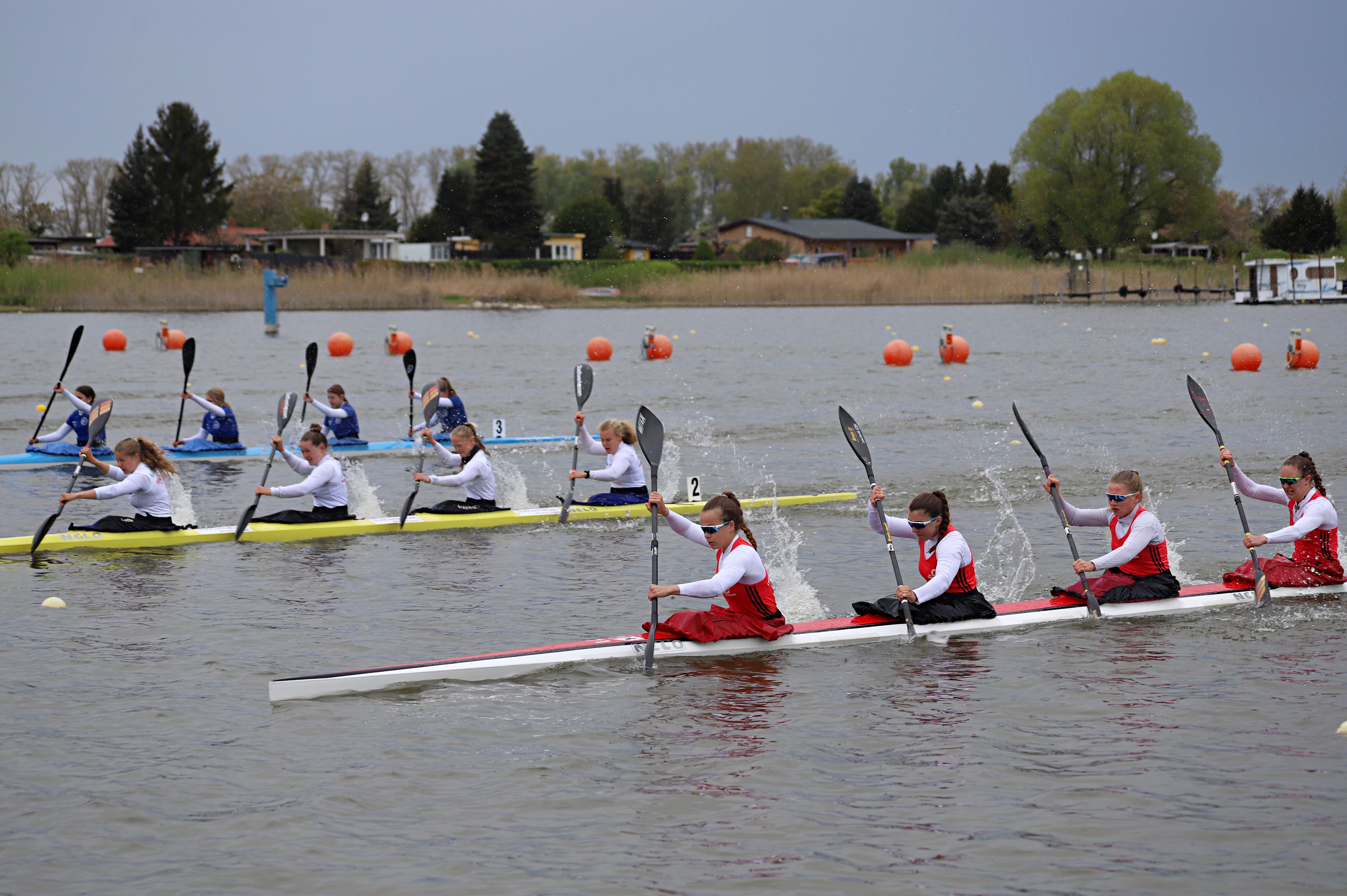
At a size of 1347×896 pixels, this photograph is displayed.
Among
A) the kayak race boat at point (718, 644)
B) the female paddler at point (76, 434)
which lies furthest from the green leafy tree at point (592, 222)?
the kayak race boat at point (718, 644)

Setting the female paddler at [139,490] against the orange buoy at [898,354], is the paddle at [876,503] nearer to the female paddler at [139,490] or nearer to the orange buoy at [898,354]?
the female paddler at [139,490]

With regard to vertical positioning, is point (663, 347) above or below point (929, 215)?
below

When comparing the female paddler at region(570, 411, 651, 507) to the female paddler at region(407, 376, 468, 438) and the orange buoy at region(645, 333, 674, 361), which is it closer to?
the female paddler at region(407, 376, 468, 438)

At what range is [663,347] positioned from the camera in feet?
113

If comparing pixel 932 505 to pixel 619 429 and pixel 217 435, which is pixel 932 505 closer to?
pixel 619 429

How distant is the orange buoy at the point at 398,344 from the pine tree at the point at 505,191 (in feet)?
130

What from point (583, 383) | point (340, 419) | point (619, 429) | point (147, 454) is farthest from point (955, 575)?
point (340, 419)

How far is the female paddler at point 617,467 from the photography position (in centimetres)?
1267

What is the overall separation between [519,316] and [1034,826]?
4659 cm

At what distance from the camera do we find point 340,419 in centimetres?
1747

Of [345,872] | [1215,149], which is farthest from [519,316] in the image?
[345,872]

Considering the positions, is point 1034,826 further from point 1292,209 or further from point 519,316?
point 1292,209

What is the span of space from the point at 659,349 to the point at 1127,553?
25.9 meters

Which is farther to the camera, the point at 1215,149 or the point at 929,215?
the point at 929,215
